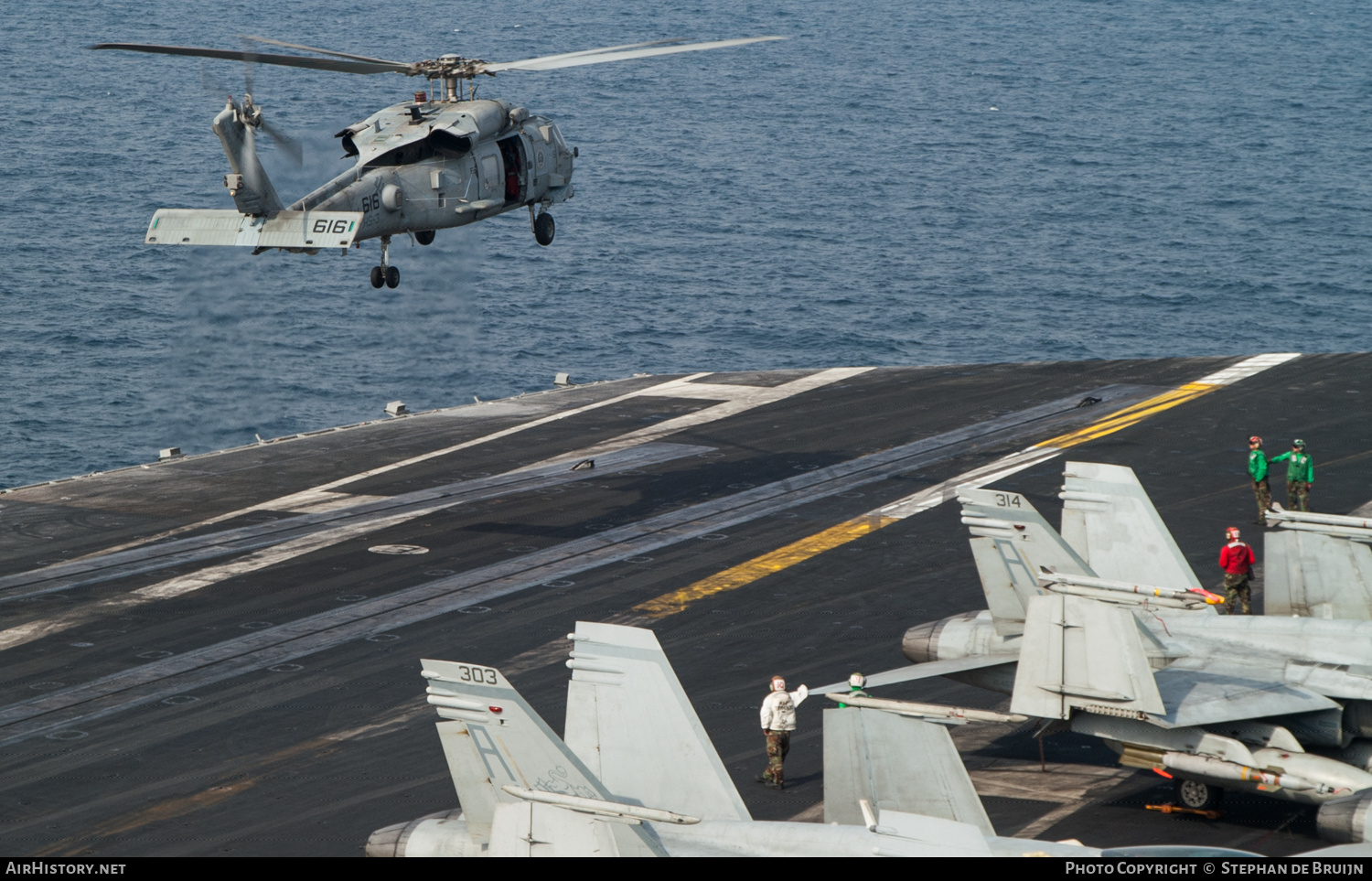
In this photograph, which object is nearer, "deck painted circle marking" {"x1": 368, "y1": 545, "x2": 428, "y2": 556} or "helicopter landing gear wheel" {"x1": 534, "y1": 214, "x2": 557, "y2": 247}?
"deck painted circle marking" {"x1": 368, "y1": 545, "x2": 428, "y2": 556}

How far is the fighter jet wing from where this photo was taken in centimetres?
1788

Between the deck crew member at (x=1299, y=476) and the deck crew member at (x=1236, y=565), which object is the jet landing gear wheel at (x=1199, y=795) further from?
the deck crew member at (x=1299, y=476)

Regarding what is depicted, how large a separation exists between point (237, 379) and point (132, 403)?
18.0 ft

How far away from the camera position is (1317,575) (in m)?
20.8

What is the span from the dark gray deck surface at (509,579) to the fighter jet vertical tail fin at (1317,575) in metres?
3.31

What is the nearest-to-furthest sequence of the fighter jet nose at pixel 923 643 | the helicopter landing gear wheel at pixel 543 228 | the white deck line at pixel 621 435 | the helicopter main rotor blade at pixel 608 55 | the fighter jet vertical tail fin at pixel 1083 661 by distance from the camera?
the fighter jet vertical tail fin at pixel 1083 661
the fighter jet nose at pixel 923 643
the helicopter main rotor blade at pixel 608 55
the helicopter landing gear wheel at pixel 543 228
the white deck line at pixel 621 435

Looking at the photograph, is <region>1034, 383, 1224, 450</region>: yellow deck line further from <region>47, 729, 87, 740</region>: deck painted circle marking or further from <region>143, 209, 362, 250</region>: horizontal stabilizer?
<region>47, 729, 87, 740</region>: deck painted circle marking

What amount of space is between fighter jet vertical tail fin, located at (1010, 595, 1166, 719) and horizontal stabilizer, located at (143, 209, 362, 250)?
15002 mm

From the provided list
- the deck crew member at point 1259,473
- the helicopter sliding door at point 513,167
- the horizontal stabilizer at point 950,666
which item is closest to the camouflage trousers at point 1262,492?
the deck crew member at point 1259,473

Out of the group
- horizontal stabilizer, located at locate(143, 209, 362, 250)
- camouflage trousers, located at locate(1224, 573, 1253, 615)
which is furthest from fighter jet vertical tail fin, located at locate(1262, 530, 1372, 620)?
horizontal stabilizer, located at locate(143, 209, 362, 250)

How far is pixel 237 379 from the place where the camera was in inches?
2488

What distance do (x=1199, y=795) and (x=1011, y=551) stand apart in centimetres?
414

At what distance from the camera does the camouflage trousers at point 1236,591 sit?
24109 mm

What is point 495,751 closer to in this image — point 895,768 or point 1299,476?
point 895,768
